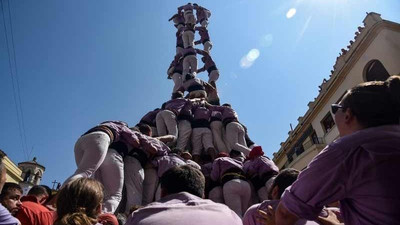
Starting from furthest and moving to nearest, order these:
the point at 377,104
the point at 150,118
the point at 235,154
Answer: the point at 150,118 < the point at 235,154 < the point at 377,104

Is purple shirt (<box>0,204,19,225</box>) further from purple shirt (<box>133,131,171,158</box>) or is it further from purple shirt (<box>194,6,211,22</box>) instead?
purple shirt (<box>194,6,211,22</box>)

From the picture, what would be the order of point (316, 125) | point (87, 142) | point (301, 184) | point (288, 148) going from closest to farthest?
point (301, 184) < point (87, 142) < point (316, 125) < point (288, 148)

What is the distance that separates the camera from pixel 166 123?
6.26 meters

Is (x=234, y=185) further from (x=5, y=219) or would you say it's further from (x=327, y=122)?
(x=327, y=122)

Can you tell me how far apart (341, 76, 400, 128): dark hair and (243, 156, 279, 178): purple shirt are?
2.90 m

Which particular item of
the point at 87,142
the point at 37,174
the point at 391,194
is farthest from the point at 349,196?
the point at 37,174

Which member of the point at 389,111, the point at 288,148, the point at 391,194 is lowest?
the point at 391,194

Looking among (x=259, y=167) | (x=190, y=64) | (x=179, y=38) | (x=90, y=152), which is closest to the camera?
(x=90, y=152)

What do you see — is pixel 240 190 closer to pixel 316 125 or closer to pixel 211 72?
pixel 211 72

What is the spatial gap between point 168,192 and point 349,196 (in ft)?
3.15

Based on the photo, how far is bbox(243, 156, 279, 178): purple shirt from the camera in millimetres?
4020

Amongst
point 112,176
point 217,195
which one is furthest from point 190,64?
point 112,176

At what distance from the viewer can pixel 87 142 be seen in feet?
9.44

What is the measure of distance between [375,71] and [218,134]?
1289 centimetres
